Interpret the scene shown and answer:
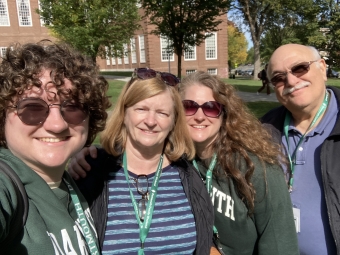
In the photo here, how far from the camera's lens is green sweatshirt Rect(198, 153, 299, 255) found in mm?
2260

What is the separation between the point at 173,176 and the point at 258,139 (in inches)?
28.8

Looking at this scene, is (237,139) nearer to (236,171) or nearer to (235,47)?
(236,171)

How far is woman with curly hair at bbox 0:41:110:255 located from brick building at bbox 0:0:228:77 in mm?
33989

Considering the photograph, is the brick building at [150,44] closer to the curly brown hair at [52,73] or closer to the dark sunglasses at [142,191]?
the dark sunglasses at [142,191]

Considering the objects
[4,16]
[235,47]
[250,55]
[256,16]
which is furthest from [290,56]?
[250,55]

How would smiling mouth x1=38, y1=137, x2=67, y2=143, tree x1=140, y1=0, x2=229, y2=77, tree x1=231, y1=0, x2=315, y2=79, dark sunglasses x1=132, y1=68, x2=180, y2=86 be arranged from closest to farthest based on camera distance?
1. smiling mouth x1=38, y1=137, x2=67, y2=143
2. dark sunglasses x1=132, y1=68, x2=180, y2=86
3. tree x1=140, y1=0, x2=229, y2=77
4. tree x1=231, y1=0, x2=315, y2=79

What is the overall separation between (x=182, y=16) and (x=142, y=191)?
481 inches

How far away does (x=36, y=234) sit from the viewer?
141 centimetres

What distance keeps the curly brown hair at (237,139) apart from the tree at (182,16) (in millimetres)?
11098

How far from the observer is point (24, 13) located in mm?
42281

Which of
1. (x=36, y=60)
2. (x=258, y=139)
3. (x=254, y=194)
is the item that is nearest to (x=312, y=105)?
(x=258, y=139)

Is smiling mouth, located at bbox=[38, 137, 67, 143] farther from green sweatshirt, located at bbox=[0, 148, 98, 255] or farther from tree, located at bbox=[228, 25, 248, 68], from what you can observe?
tree, located at bbox=[228, 25, 248, 68]

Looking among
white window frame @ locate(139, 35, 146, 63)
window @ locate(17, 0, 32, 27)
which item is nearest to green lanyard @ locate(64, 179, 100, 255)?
white window frame @ locate(139, 35, 146, 63)

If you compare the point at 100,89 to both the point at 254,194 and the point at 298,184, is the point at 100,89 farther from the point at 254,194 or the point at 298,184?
the point at 298,184
